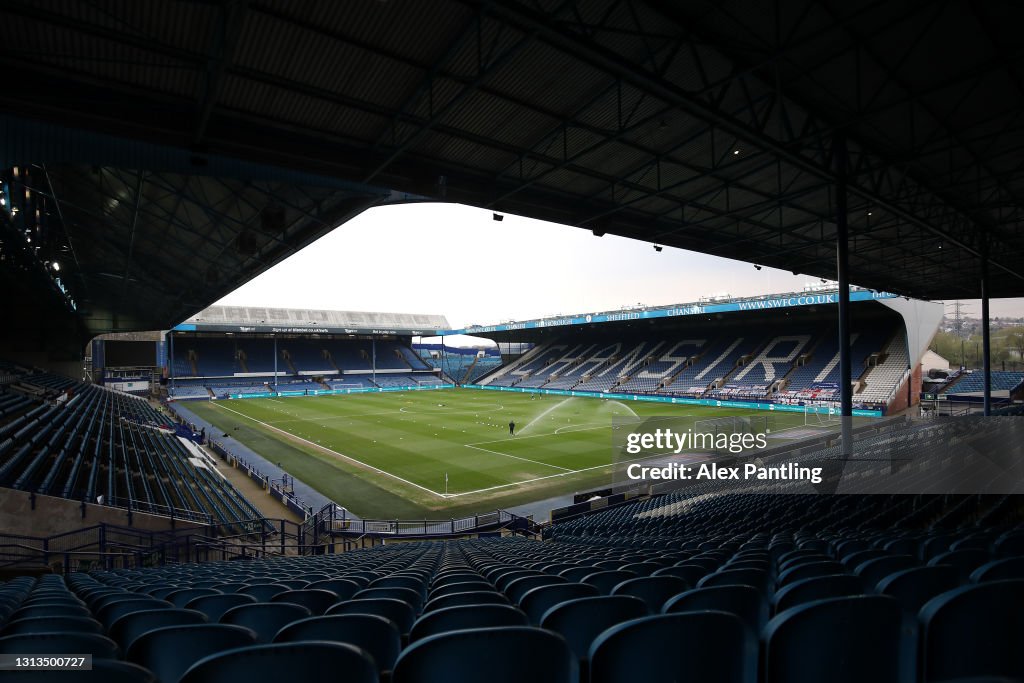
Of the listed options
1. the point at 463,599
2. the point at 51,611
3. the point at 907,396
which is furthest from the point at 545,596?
the point at 907,396

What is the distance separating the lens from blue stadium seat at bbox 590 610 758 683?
58.0 inches

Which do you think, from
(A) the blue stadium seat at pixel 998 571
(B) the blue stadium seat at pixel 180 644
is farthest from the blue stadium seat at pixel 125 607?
(A) the blue stadium seat at pixel 998 571

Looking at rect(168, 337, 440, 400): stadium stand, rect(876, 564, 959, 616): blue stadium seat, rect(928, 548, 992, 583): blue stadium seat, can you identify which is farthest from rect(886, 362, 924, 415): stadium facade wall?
rect(168, 337, 440, 400): stadium stand

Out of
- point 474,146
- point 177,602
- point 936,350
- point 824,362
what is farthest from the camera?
point 936,350

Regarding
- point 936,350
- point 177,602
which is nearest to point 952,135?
point 177,602

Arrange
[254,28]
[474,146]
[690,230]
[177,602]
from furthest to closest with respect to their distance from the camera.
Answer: [690,230] → [474,146] → [254,28] → [177,602]

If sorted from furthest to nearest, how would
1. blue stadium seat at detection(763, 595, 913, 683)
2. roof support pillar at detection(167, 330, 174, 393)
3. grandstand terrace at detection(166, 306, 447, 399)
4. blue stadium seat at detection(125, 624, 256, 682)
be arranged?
grandstand terrace at detection(166, 306, 447, 399) → roof support pillar at detection(167, 330, 174, 393) → blue stadium seat at detection(125, 624, 256, 682) → blue stadium seat at detection(763, 595, 913, 683)

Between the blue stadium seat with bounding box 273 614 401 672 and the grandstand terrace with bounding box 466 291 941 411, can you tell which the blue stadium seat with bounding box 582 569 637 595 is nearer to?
the blue stadium seat with bounding box 273 614 401 672

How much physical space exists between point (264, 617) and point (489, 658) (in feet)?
5.48

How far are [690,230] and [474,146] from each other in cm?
904

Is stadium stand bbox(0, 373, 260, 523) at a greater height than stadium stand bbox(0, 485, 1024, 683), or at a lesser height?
lesser

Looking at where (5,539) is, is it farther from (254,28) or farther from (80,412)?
(80,412)

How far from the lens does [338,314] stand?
→ 83.0 metres

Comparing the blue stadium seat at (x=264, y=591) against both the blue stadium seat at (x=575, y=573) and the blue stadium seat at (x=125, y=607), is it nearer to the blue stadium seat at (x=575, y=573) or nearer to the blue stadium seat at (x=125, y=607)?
the blue stadium seat at (x=125, y=607)
